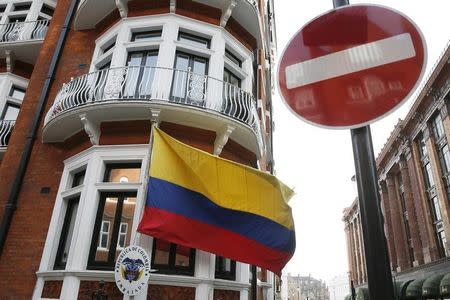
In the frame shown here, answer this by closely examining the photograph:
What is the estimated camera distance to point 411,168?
37.2m

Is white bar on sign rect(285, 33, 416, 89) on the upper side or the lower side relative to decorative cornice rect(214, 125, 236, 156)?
lower

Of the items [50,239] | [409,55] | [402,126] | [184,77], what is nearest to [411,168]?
[402,126]

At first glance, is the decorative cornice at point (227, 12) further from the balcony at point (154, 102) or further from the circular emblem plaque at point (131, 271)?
the circular emblem plaque at point (131, 271)

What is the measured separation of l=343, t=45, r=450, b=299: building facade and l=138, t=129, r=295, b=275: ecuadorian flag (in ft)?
59.2

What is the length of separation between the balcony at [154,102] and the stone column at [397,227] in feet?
128

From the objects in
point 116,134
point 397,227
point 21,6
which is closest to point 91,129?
point 116,134

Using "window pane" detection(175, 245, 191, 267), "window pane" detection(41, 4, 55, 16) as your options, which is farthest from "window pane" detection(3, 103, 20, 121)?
"window pane" detection(175, 245, 191, 267)

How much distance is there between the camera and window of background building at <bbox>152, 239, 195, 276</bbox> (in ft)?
25.2

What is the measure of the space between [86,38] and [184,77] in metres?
4.66

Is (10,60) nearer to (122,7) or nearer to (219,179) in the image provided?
(122,7)

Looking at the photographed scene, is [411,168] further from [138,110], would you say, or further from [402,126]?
[138,110]

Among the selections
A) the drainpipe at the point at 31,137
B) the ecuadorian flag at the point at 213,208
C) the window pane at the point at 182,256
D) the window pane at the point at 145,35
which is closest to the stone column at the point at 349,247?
the ecuadorian flag at the point at 213,208

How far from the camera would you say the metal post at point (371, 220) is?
1602 millimetres

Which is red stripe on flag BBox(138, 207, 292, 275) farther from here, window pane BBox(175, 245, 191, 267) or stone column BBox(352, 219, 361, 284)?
stone column BBox(352, 219, 361, 284)
